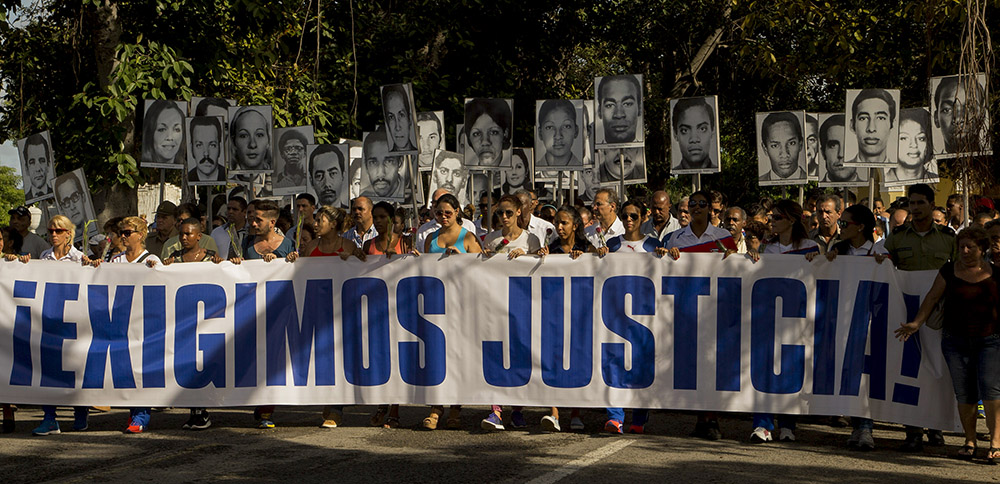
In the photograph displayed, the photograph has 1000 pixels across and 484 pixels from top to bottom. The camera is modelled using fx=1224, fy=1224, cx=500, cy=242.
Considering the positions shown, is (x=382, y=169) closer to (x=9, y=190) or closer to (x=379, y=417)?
(x=379, y=417)

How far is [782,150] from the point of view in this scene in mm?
15836

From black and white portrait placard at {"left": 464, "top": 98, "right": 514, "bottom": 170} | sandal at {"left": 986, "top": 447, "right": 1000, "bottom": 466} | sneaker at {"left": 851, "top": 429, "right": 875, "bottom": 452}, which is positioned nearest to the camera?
sandal at {"left": 986, "top": 447, "right": 1000, "bottom": 466}

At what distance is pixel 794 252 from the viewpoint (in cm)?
945

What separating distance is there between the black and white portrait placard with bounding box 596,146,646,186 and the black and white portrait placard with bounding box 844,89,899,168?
130 inches

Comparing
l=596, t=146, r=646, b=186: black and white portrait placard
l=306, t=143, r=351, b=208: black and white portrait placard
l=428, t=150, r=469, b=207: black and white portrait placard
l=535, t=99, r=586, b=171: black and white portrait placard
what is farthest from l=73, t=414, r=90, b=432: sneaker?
l=596, t=146, r=646, b=186: black and white portrait placard

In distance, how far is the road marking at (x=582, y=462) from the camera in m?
7.25

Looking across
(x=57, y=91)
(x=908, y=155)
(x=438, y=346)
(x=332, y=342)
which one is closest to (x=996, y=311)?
(x=438, y=346)

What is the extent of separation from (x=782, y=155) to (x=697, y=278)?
7102 mm

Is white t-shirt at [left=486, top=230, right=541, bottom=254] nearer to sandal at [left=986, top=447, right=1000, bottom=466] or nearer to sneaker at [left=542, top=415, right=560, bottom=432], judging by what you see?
sneaker at [left=542, top=415, right=560, bottom=432]

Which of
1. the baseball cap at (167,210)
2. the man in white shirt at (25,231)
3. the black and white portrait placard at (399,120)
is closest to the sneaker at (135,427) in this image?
the baseball cap at (167,210)

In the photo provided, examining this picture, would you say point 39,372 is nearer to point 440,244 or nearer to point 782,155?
point 440,244

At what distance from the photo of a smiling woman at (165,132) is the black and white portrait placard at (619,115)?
536 cm

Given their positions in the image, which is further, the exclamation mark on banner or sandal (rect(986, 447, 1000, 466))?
the exclamation mark on banner

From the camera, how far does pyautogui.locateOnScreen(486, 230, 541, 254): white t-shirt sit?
962 cm
